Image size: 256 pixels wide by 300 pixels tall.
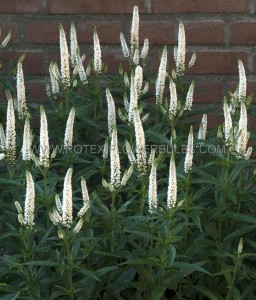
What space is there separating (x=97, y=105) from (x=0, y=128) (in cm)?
63

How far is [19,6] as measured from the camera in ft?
16.5

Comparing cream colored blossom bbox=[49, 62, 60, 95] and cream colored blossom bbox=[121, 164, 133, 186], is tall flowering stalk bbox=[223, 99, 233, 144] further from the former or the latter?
cream colored blossom bbox=[49, 62, 60, 95]

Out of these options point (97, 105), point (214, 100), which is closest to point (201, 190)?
point (97, 105)

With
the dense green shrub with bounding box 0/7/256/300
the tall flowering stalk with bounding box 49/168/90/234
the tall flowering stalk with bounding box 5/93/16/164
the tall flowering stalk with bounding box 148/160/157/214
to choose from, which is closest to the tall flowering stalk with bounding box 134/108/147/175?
the dense green shrub with bounding box 0/7/256/300

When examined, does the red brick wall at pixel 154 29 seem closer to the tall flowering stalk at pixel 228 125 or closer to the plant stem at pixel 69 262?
the tall flowering stalk at pixel 228 125

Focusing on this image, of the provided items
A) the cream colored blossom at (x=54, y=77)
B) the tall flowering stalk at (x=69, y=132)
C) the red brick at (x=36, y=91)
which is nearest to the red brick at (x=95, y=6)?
the red brick at (x=36, y=91)

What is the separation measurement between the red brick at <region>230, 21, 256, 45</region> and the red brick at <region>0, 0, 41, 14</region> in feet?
3.64

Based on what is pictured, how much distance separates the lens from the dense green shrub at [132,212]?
3354 mm

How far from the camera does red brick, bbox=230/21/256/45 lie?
500 centimetres

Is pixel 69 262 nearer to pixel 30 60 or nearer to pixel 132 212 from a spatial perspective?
pixel 132 212

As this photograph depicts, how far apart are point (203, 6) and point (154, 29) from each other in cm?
30

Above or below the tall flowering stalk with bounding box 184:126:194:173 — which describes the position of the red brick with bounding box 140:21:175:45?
above

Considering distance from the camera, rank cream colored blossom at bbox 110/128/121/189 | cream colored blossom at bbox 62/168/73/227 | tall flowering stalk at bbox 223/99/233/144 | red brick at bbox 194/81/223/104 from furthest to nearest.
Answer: red brick at bbox 194/81/223/104 → tall flowering stalk at bbox 223/99/233/144 → cream colored blossom at bbox 110/128/121/189 → cream colored blossom at bbox 62/168/73/227

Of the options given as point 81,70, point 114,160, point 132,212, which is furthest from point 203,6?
point 114,160
